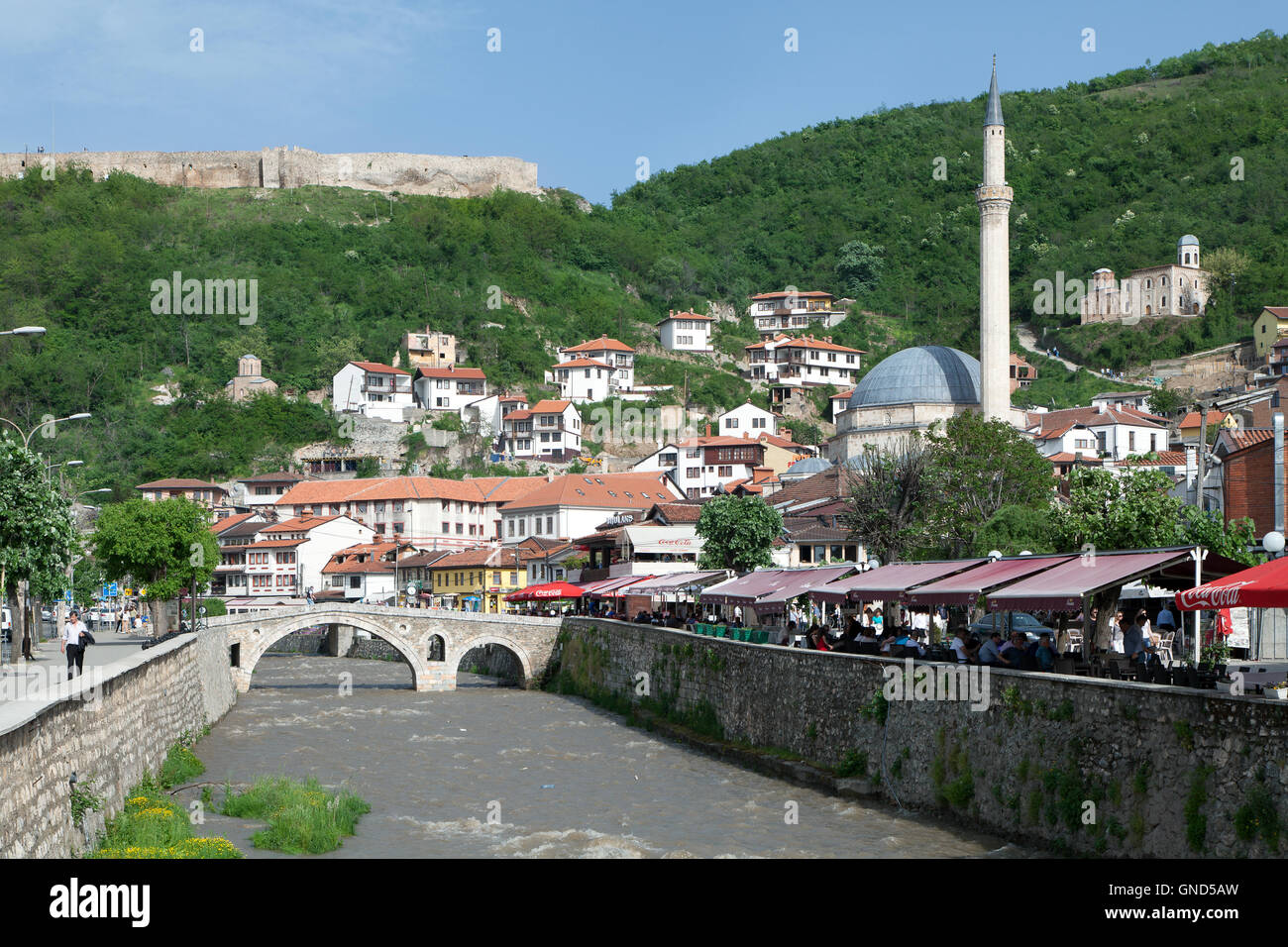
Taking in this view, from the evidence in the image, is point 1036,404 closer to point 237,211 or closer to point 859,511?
point 859,511

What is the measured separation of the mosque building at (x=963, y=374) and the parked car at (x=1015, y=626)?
40.4 metres

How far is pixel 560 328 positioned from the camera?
435ft

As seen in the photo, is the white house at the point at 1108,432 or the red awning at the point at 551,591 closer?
the red awning at the point at 551,591

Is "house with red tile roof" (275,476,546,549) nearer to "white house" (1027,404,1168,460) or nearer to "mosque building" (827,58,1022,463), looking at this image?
"mosque building" (827,58,1022,463)

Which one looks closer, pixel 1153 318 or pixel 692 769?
Result: pixel 692 769

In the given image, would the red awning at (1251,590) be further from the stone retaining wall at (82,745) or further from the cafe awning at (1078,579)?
the stone retaining wall at (82,745)

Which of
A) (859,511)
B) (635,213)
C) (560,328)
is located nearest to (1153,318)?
(560,328)

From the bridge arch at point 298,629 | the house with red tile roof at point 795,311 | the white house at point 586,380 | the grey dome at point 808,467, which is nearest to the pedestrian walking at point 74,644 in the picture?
the bridge arch at point 298,629

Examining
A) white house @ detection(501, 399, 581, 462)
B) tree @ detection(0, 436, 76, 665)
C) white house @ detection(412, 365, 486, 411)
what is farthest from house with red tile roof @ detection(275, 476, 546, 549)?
tree @ detection(0, 436, 76, 665)

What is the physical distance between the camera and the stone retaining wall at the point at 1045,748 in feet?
44.9

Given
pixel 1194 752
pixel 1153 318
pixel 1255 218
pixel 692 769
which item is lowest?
pixel 692 769

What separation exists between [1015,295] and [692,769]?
106830 millimetres

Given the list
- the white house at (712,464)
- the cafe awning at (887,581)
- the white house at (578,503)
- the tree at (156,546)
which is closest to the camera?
the cafe awning at (887,581)

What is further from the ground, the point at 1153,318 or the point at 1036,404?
the point at 1153,318
